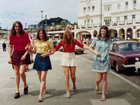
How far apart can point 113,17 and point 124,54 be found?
143 feet

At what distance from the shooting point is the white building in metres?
43.8

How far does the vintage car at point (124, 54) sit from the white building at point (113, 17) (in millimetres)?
30355

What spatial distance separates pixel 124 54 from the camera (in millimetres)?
8555

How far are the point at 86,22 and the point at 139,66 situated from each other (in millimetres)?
48977

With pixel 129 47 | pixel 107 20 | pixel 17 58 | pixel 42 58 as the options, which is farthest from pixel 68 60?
pixel 107 20

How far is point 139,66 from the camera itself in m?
6.15

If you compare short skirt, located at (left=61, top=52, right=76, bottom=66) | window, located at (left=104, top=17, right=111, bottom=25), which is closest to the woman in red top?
short skirt, located at (left=61, top=52, right=76, bottom=66)

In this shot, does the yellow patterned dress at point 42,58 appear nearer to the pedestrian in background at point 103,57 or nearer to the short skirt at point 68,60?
the short skirt at point 68,60

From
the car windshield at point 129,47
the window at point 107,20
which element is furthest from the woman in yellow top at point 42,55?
the window at point 107,20

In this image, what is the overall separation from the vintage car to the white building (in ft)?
99.6

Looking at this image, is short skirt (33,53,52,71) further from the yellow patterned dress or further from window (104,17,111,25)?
window (104,17,111,25)

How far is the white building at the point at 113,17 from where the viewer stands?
1726 inches

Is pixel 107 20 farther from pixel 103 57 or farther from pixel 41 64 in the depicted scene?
pixel 41 64

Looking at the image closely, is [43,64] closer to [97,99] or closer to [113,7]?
[97,99]
